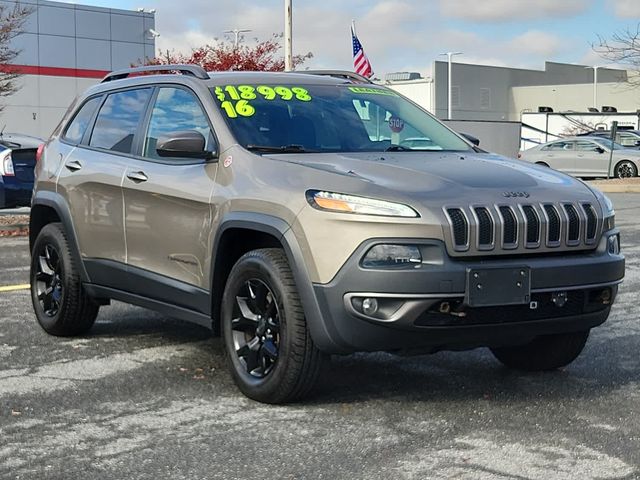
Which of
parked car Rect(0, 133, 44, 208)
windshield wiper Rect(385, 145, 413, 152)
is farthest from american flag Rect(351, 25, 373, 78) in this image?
windshield wiper Rect(385, 145, 413, 152)

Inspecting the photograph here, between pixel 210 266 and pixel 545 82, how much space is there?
3164 inches

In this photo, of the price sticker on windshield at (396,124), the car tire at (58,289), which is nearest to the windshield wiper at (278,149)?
the price sticker on windshield at (396,124)

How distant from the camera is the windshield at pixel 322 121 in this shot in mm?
5461

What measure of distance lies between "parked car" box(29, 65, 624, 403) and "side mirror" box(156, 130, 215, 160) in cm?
1

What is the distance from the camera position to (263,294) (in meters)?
4.96

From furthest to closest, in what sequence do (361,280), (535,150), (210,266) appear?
(535,150)
(210,266)
(361,280)

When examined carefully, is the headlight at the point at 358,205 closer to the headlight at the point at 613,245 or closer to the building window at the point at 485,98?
the headlight at the point at 613,245

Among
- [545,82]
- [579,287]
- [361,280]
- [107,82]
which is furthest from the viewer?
[545,82]

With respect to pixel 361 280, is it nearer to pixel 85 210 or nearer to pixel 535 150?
pixel 85 210

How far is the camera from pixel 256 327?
500 centimetres

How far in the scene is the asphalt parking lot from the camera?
13.3 ft

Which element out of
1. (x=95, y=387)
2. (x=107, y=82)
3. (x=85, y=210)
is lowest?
(x=95, y=387)

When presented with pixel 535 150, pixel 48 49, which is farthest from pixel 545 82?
pixel 535 150

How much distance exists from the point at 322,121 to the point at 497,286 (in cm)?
165
